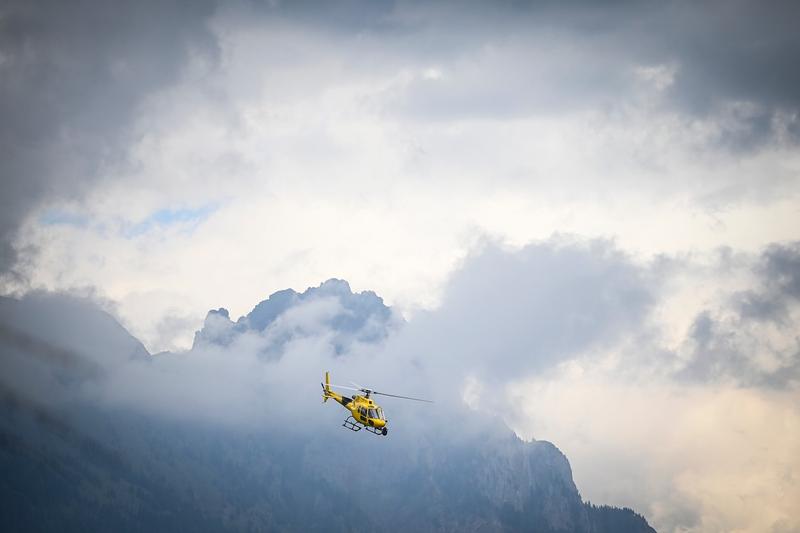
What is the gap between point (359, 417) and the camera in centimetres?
18712

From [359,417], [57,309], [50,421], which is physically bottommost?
[50,421]

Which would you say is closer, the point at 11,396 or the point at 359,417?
the point at 11,396

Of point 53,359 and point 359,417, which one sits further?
point 359,417

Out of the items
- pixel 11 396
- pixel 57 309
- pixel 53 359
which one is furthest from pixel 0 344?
pixel 57 309

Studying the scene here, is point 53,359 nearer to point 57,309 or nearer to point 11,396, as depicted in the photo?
point 11,396

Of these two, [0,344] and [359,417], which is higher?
[359,417]

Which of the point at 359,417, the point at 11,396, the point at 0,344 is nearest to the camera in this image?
Answer: the point at 0,344

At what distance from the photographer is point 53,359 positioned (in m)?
134

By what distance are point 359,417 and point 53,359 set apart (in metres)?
71.6

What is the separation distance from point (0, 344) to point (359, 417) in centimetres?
8036

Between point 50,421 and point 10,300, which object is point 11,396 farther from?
point 10,300

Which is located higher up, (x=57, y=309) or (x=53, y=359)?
(x=57, y=309)

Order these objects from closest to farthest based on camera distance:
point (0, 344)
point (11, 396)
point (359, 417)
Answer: point (0, 344)
point (11, 396)
point (359, 417)

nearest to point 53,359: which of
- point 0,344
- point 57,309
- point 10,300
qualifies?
point 0,344
